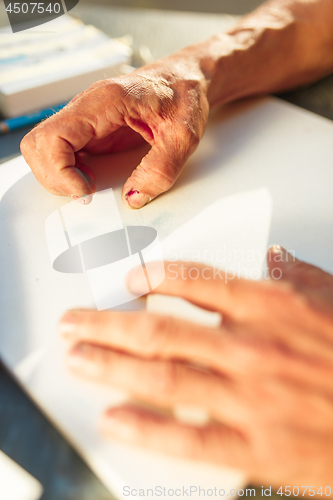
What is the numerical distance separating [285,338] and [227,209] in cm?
24

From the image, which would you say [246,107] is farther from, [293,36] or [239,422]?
[239,422]

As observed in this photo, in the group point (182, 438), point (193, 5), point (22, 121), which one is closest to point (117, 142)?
point (22, 121)

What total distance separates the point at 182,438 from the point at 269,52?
0.85m

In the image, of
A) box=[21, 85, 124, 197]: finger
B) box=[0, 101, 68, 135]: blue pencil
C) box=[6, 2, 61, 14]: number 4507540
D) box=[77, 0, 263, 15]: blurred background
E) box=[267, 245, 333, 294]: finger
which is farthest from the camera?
box=[77, 0, 263, 15]: blurred background

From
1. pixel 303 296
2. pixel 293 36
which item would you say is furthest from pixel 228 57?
pixel 303 296

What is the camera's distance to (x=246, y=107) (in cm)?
80

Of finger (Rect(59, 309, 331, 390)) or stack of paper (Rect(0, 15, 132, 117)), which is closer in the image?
finger (Rect(59, 309, 331, 390))

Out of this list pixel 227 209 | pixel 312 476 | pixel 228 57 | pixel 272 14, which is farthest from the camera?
pixel 272 14

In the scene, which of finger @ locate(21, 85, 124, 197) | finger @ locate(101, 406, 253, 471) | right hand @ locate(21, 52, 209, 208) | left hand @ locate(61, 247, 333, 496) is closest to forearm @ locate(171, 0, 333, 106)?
right hand @ locate(21, 52, 209, 208)

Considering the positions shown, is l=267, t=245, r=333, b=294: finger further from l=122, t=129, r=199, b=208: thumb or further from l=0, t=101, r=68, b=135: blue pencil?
l=0, t=101, r=68, b=135: blue pencil

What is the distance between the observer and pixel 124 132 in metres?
0.65

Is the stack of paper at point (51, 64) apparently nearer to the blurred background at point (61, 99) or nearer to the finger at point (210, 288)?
the blurred background at point (61, 99)

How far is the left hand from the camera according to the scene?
30 centimetres

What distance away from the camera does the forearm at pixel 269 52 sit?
0.77m
